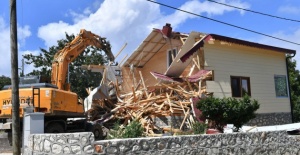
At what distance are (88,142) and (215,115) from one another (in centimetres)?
771

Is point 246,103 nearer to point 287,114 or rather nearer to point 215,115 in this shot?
point 215,115

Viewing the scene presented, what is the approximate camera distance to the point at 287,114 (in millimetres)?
23484

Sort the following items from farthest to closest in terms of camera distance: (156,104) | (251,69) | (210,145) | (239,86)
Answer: (251,69)
(239,86)
(156,104)
(210,145)

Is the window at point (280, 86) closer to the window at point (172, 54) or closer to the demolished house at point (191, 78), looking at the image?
the demolished house at point (191, 78)

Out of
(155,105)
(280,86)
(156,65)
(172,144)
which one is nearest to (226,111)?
(155,105)

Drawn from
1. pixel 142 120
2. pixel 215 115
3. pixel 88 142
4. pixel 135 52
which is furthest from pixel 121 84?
pixel 88 142

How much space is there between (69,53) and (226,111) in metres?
9.06

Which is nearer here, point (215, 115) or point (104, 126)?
point (215, 115)

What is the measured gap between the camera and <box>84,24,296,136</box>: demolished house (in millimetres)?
18000

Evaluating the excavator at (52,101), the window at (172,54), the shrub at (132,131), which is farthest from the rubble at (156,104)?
the shrub at (132,131)

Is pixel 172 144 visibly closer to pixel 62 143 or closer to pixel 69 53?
pixel 62 143

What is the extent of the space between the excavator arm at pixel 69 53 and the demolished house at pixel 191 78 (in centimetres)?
287

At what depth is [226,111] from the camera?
48.6 feet

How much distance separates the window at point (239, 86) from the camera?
66.9 ft
